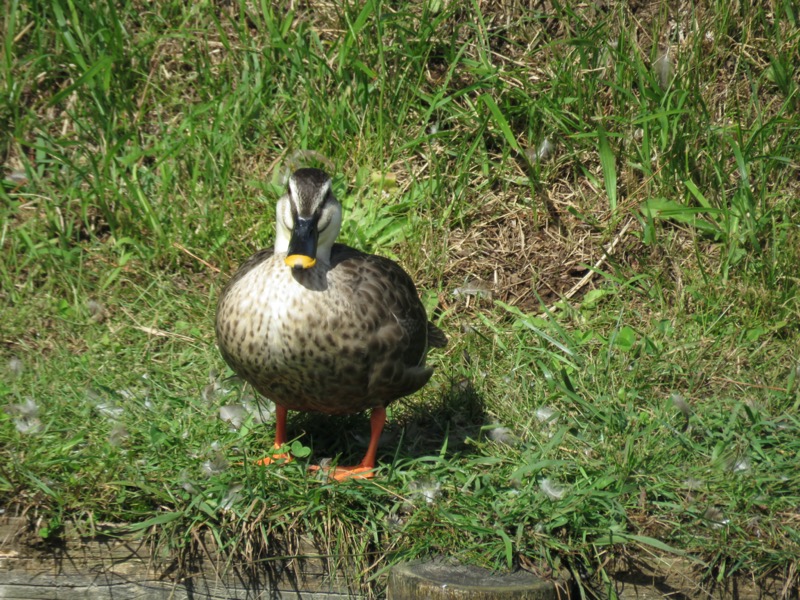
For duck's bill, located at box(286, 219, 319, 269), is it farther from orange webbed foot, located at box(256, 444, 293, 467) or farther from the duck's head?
orange webbed foot, located at box(256, 444, 293, 467)

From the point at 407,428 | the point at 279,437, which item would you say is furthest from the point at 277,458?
the point at 407,428

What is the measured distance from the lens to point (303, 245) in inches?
129

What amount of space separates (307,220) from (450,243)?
1880 mm

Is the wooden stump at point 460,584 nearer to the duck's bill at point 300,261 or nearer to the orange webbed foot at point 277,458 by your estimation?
the orange webbed foot at point 277,458

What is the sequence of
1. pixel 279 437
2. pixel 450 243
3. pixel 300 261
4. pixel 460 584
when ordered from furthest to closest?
pixel 450 243
pixel 279 437
pixel 300 261
pixel 460 584

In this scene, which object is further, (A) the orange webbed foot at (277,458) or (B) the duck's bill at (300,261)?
(A) the orange webbed foot at (277,458)

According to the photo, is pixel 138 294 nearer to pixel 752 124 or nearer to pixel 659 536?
pixel 659 536

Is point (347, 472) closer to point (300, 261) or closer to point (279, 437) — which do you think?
point (279, 437)

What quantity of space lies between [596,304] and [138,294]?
219 centimetres

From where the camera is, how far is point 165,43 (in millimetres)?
5621

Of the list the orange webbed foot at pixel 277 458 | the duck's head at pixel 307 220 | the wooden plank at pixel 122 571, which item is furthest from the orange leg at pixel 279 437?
the duck's head at pixel 307 220

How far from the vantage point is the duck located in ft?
10.9

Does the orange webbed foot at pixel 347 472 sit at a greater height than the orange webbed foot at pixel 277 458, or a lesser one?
greater

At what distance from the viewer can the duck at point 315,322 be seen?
3314 mm
